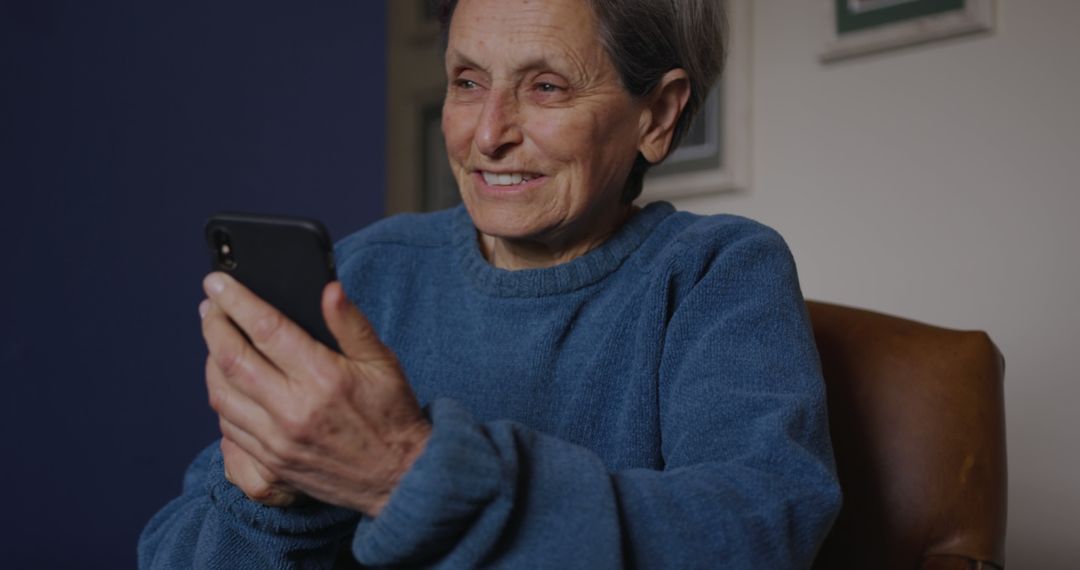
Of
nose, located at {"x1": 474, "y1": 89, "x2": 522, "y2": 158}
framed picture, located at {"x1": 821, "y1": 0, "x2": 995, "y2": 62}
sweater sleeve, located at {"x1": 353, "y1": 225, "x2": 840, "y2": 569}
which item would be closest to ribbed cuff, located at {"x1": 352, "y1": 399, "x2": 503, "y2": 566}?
sweater sleeve, located at {"x1": 353, "y1": 225, "x2": 840, "y2": 569}

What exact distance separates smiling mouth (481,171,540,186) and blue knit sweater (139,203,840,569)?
0.35 feet

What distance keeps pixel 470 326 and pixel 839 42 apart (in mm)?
1327

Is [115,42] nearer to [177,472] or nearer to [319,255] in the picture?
[177,472]

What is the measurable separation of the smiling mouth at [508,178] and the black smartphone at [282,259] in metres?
0.40

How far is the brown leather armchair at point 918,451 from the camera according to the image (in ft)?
3.67

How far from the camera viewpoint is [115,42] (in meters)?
1.64

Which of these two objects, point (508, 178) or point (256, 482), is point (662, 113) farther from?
point (256, 482)

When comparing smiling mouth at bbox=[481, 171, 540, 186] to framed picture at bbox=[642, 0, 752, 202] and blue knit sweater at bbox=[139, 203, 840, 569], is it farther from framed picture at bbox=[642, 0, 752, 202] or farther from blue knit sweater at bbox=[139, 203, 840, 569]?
framed picture at bbox=[642, 0, 752, 202]

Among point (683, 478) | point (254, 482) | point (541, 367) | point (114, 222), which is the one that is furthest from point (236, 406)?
point (114, 222)

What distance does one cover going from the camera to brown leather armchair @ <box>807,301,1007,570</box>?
3.67 ft

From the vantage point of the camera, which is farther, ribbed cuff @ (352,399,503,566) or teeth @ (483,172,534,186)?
teeth @ (483,172,534,186)

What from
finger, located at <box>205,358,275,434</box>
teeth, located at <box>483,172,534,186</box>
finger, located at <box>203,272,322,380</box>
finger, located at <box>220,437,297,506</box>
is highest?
teeth, located at <box>483,172,534,186</box>

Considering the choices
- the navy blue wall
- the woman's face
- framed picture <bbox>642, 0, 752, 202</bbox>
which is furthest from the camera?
framed picture <bbox>642, 0, 752, 202</bbox>

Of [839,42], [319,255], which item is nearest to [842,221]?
[839,42]
